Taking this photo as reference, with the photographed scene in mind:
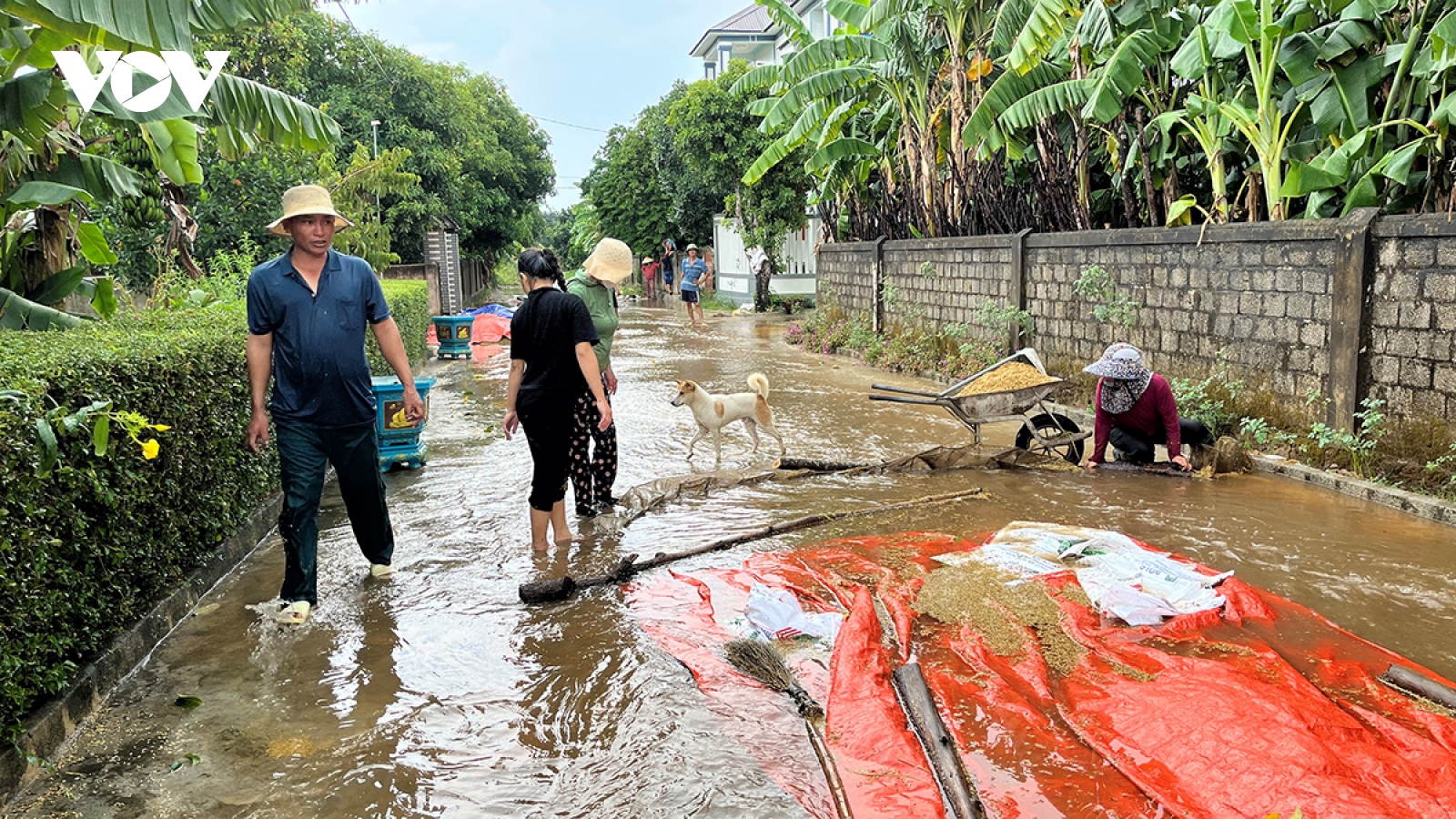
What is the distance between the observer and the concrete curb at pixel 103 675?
3.68 meters

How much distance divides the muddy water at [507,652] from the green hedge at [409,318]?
10.00 ft

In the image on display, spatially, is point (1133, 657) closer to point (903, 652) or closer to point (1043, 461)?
point (903, 652)

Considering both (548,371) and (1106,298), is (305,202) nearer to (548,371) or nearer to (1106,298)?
(548,371)

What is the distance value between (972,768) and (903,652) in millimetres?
1058

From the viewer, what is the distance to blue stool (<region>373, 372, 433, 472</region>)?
8859 mm

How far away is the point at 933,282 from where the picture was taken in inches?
696

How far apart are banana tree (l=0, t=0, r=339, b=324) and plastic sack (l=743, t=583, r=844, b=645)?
3.94 meters

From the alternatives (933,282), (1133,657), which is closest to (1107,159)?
(933,282)

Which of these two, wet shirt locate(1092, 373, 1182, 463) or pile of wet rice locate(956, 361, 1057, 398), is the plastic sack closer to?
wet shirt locate(1092, 373, 1182, 463)

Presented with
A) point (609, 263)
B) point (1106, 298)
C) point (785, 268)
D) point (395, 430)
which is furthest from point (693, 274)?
point (609, 263)

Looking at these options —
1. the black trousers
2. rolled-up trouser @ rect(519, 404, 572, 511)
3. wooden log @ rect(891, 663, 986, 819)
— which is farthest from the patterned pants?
the black trousers

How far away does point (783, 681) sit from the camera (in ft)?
14.9

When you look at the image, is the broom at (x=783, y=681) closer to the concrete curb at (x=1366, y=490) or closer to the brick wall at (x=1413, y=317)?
the concrete curb at (x=1366, y=490)

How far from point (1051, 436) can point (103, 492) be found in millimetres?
7767
